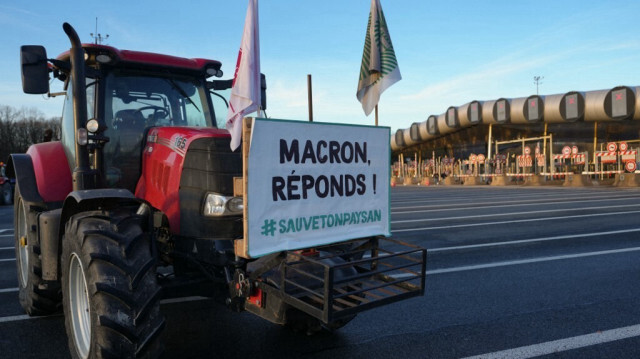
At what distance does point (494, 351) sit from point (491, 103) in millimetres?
35011

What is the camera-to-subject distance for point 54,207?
4.18 meters

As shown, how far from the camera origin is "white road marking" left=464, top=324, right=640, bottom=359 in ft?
11.1

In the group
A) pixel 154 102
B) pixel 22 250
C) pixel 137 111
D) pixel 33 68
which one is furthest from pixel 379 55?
pixel 22 250

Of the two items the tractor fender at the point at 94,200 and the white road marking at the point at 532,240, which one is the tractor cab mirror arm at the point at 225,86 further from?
the white road marking at the point at 532,240

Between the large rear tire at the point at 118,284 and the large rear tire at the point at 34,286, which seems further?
the large rear tire at the point at 34,286

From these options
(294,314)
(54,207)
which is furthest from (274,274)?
(54,207)

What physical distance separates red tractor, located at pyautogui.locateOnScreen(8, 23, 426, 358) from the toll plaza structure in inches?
1151

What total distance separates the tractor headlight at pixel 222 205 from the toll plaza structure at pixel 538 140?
29643 millimetres

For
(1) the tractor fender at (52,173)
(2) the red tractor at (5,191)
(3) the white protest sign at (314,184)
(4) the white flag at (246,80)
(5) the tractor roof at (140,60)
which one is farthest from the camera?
(2) the red tractor at (5,191)

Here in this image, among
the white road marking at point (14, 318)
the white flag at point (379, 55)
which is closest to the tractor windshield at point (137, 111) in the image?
the white flag at point (379, 55)

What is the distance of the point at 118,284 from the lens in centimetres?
264

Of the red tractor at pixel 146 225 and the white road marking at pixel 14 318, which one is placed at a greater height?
the red tractor at pixel 146 225

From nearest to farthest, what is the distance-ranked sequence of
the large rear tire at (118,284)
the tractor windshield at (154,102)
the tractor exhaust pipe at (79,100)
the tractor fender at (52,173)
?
the large rear tire at (118,284) → the tractor exhaust pipe at (79,100) → the tractor windshield at (154,102) → the tractor fender at (52,173)

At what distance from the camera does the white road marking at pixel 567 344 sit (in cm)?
339
